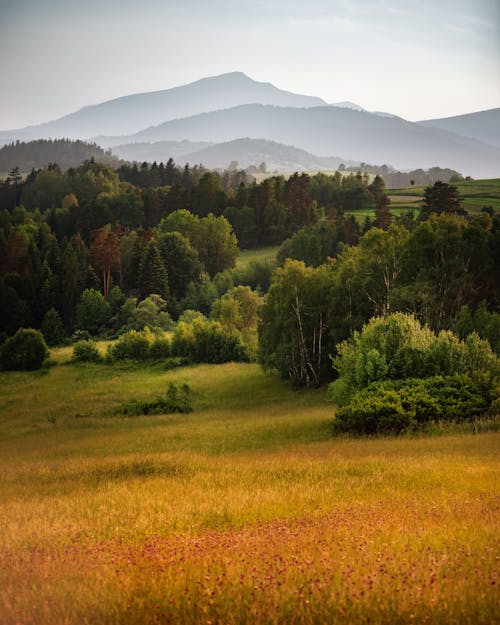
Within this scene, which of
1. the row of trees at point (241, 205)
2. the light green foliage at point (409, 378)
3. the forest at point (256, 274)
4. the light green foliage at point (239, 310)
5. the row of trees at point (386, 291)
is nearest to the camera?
the light green foliage at point (409, 378)

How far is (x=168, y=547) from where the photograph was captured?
825 cm

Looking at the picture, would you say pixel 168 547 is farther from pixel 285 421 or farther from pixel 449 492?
pixel 285 421

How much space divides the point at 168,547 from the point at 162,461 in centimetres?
1163

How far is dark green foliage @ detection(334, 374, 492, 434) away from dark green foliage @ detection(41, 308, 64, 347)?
8389 centimetres

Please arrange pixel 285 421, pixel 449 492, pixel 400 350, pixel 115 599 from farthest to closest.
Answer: pixel 285 421, pixel 400 350, pixel 449 492, pixel 115 599

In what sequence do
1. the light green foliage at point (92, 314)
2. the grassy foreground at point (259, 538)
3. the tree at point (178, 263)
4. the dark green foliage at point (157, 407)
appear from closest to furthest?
the grassy foreground at point (259, 538) → the dark green foliage at point (157, 407) → the light green foliage at point (92, 314) → the tree at point (178, 263)

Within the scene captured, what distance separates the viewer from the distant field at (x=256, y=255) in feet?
444

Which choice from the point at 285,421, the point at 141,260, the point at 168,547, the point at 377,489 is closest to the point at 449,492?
the point at 377,489

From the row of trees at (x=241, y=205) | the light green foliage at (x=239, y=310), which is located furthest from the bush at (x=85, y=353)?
the row of trees at (x=241, y=205)

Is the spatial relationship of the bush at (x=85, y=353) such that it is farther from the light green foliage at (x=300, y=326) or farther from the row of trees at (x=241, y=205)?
the row of trees at (x=241, y=205)

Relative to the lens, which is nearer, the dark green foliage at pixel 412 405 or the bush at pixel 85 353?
the dark green foliage at pixel 412 405

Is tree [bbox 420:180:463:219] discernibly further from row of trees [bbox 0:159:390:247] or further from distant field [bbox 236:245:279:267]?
row of trees [bbox 0:159:390:247]

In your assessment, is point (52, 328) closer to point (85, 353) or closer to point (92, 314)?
point (92, 314)

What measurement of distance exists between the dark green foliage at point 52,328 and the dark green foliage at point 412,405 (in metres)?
83.9
